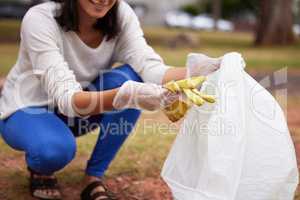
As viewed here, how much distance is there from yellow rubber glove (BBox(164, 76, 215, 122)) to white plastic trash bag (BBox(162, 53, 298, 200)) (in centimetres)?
14

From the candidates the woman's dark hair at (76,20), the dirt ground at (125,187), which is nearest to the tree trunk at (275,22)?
the dirt ground at (125,187)

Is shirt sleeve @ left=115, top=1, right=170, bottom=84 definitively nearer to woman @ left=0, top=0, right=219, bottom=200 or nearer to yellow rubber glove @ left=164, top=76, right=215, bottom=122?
woman @ left=0, top=0, right=219, bottom=200

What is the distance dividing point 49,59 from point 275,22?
1410 centimetres

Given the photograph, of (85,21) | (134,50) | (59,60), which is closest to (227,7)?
(134,50)

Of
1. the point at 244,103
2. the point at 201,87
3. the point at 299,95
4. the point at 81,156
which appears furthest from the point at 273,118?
the point at 299,95

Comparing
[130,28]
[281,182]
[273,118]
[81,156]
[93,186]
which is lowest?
[81,156]

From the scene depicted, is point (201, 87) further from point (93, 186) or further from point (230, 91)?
point (93, 186)

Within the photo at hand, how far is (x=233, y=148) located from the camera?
1971 millimetres

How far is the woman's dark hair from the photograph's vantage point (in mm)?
2334

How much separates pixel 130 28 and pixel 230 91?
720 mm

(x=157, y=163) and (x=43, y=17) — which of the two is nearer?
(x=43, y=17)

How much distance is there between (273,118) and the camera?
2082 millimetres

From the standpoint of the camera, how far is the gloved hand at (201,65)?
7.40 feet

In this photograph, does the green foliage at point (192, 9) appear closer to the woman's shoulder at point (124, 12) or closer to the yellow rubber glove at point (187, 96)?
the woman's shoulder at point (124, 12)
